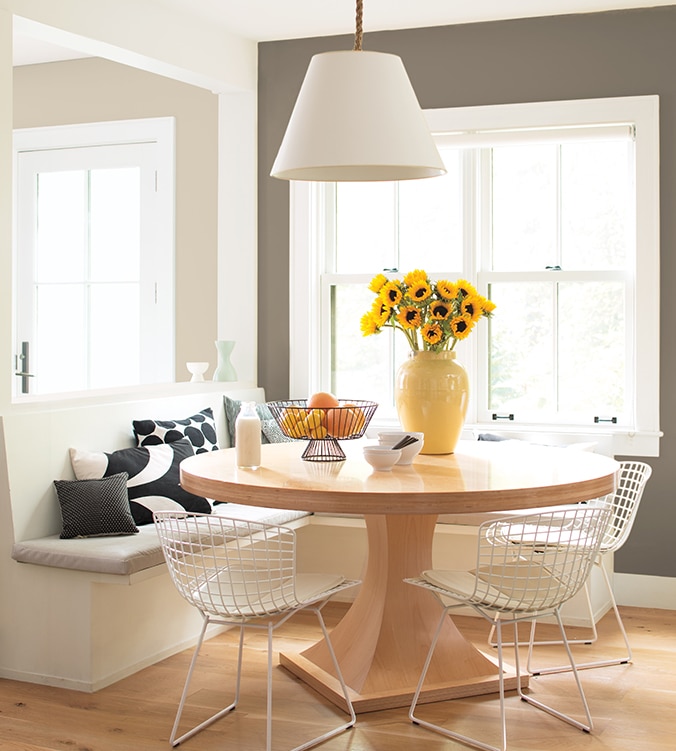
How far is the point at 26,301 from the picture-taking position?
Result: 6121 mm

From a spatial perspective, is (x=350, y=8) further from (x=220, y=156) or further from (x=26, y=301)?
(x=26, y=301)

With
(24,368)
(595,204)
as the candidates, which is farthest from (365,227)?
(24,368)

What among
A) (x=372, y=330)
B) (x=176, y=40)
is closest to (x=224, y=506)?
(x=372, y=330)

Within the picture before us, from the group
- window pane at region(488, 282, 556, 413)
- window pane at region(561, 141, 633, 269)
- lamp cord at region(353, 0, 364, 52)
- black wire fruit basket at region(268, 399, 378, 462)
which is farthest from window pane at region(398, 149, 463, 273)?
lamp cord at region(353, 0, 364, 52)

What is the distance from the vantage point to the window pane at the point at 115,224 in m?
5.84

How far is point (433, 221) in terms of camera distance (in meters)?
5.14

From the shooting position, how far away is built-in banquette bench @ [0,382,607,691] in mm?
3514

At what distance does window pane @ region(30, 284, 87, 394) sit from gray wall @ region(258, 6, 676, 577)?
4.76ft

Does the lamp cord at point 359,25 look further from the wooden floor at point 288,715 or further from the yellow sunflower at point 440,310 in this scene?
the wooden floor at point 288,715

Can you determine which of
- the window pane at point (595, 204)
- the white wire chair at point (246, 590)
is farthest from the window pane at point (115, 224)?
the white wire chair at point (246, 590)

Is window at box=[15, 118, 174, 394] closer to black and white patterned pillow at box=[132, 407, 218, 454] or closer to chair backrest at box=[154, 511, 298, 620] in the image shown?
black and white patterned pillow at box=[132, 407, 218, 454]

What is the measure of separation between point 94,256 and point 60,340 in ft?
1.77

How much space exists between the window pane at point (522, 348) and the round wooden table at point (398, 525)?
1.29m

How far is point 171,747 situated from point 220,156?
3.25 meters
